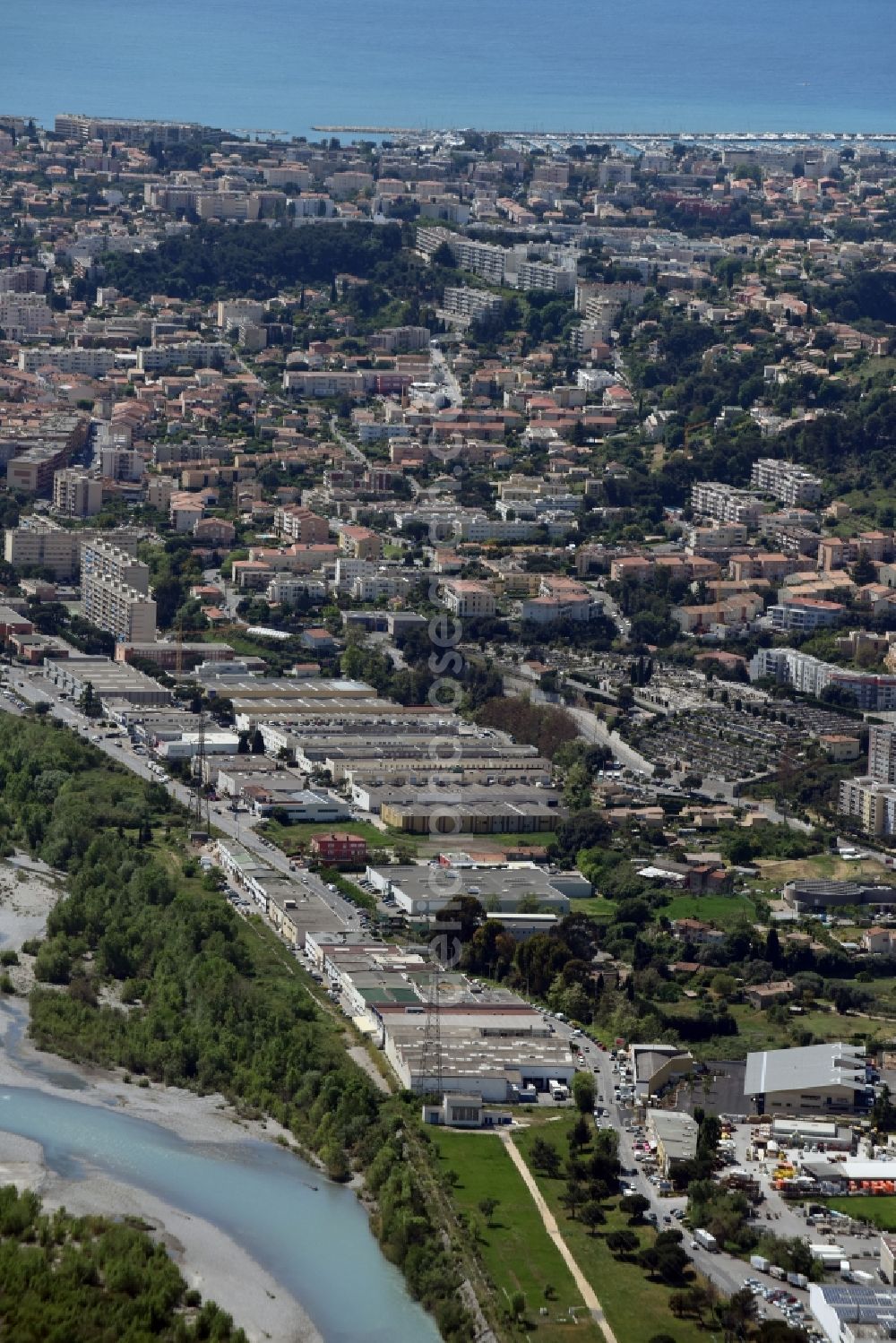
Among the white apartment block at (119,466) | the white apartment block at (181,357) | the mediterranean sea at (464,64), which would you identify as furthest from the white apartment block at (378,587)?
the mediterranean sea at (464,64)

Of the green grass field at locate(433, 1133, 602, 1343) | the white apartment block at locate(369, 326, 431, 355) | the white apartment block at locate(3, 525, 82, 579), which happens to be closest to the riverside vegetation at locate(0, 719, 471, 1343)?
the green grass field at locate(433, 1133, 602, 1343)

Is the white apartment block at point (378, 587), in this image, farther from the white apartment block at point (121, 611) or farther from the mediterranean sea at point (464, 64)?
the mediterranean sea at point (464, 64)

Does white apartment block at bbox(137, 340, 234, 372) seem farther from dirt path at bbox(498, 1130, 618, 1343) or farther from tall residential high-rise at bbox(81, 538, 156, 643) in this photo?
dirt path at bbox(498, 1130, 618, 1343)

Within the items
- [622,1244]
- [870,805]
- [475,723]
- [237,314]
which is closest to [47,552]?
[475,723]

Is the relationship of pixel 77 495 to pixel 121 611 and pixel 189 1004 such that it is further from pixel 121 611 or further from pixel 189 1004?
pixel 189 1004

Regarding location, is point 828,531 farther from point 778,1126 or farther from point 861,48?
point 861,48
